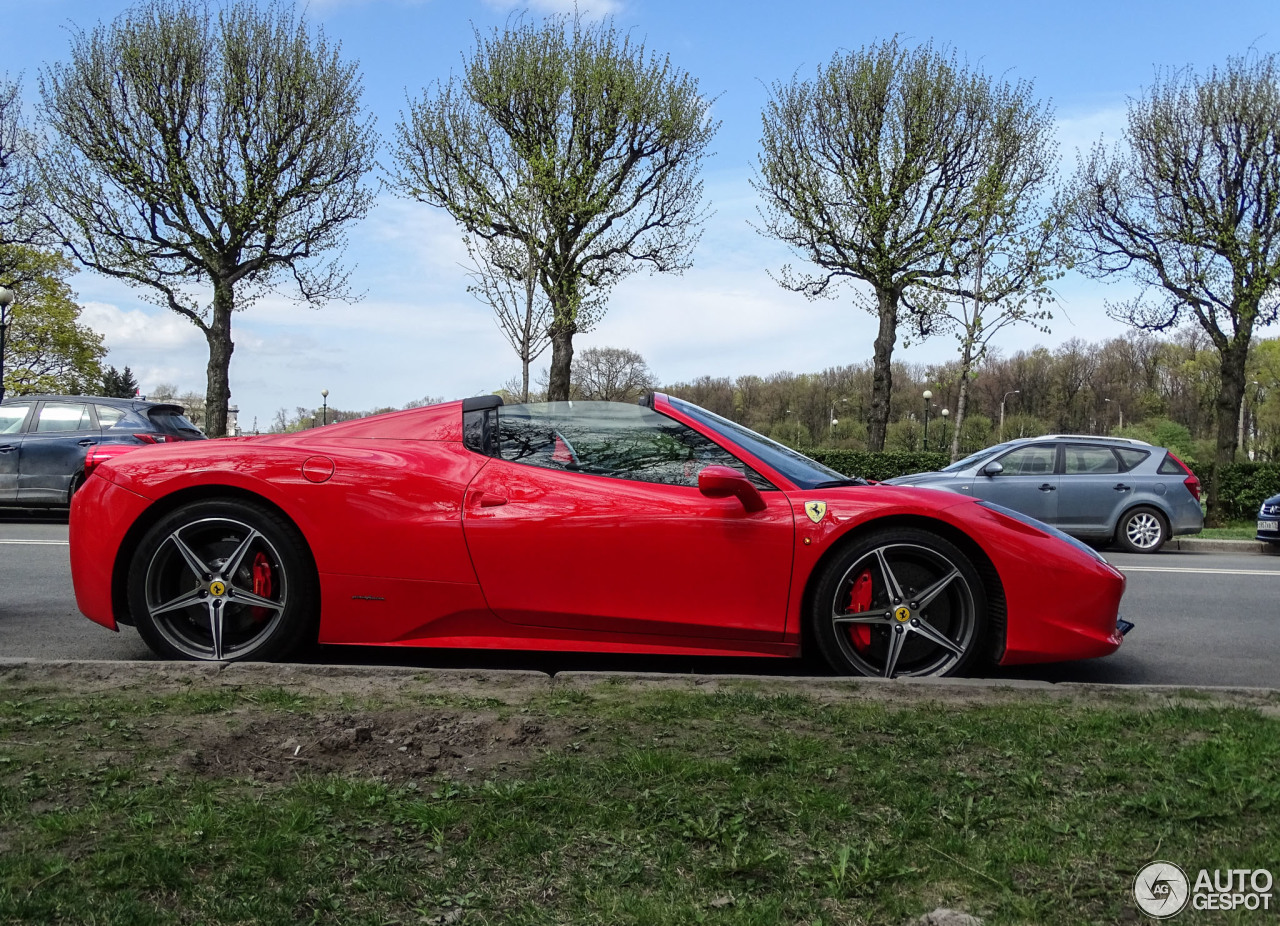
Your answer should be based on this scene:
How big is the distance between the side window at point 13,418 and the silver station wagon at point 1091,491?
12.0m

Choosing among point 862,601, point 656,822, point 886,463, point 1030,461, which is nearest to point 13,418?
point 862,601

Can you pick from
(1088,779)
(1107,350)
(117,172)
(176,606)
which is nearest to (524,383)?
(117,172)

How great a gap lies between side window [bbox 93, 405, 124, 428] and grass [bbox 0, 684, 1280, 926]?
37.9 ft

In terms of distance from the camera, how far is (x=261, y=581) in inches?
169

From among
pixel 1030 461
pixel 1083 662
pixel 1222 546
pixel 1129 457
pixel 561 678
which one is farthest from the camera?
pixel 1222 546

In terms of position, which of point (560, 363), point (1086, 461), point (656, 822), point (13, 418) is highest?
point (560, 363)

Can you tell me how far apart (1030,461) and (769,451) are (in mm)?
10034

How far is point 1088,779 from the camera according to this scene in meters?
2.68

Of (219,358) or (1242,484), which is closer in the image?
(1242,484)

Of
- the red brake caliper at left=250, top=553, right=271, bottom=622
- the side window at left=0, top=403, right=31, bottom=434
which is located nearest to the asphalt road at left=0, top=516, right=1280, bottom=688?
the red brake caliper at left=250, top=553, right=271, bottom=622

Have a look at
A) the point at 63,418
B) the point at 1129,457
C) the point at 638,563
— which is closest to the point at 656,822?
the point at 638,563

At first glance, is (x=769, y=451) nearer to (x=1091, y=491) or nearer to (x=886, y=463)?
(x=1091, y=491)

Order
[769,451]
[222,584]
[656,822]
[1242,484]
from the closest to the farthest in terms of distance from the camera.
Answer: [656,822]
[222,584]
[769,451]
[1242,484]

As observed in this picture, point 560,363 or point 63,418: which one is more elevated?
point 560,363
